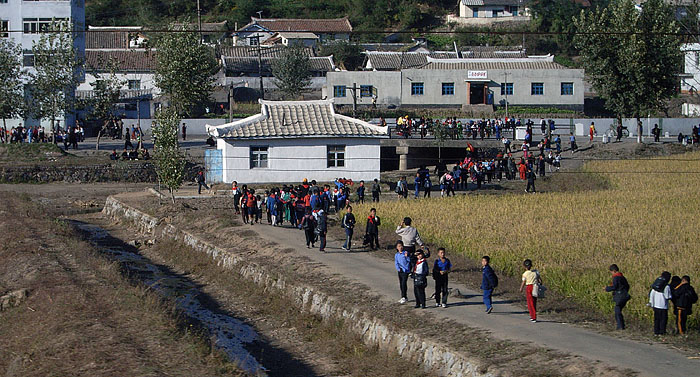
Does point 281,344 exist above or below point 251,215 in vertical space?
below

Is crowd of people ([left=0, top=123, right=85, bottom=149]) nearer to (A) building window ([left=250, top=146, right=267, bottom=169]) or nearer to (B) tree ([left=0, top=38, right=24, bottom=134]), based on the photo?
(B) tree ([left=0, top=38, right=24, bottom=134])

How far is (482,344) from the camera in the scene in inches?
666

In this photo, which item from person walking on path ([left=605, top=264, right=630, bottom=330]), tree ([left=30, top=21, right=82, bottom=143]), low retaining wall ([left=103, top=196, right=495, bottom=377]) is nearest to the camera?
low retaining wall ([left=103, top=196, right=495, bottom=377])

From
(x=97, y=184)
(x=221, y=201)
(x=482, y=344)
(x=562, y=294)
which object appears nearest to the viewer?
(x=482, y=344)

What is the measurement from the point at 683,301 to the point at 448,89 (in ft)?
191

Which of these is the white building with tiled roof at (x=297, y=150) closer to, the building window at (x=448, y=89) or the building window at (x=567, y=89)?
the building window at (x=448, y=89)

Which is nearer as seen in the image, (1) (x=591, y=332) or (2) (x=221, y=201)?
(1) (x=591, y=332)

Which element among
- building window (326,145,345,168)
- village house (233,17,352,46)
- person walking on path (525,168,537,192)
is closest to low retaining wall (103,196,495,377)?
building window (326,145,345,168)

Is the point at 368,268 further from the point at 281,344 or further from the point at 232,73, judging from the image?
the point at 232,73

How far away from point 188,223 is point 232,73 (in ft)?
157

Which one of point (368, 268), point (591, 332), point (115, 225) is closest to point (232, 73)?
point (115, 225)

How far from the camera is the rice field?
A: 2217cm

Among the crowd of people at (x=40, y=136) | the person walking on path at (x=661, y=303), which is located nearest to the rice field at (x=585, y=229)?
the person walking on path at (x=661, y=303)

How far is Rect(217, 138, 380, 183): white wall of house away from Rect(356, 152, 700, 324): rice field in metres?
6.29
